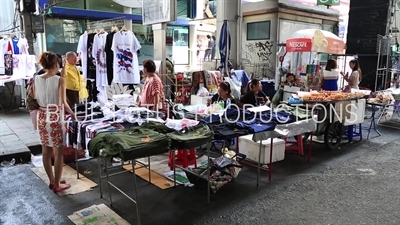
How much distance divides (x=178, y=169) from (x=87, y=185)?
1279 millimetres

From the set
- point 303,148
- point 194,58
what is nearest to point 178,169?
point 303,148

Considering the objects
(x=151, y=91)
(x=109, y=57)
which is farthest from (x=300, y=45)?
(x=109, y=57)

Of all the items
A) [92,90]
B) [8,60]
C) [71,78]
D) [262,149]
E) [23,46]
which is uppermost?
[23,46]

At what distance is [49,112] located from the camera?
3.86 meters

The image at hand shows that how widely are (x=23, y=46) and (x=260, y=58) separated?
24.5ft

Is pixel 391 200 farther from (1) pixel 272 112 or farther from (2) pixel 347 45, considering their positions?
(2) pixel 347 45

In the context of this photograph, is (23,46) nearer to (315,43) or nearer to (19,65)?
(19,65)

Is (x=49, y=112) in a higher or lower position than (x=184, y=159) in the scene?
higher

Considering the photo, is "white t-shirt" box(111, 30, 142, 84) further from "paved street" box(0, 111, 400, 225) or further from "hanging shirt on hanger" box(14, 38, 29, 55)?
"hanging shirt on hanger" box(14, 38, 29, 55)

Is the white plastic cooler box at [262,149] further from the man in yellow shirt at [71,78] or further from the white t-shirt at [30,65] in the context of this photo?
the white t-shirt at [30,65]

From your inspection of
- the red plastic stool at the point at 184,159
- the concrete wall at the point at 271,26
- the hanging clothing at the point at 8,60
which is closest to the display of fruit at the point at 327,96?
the red plastic stool at the point at 184,159

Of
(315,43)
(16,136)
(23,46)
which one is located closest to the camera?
(16,136)

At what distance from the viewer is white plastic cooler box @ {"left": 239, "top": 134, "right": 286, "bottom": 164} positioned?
193 inches

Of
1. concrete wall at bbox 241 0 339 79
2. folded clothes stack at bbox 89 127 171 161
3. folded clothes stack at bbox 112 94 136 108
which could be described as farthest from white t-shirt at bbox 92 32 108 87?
concrete wall at bbox 241 0 339 79
